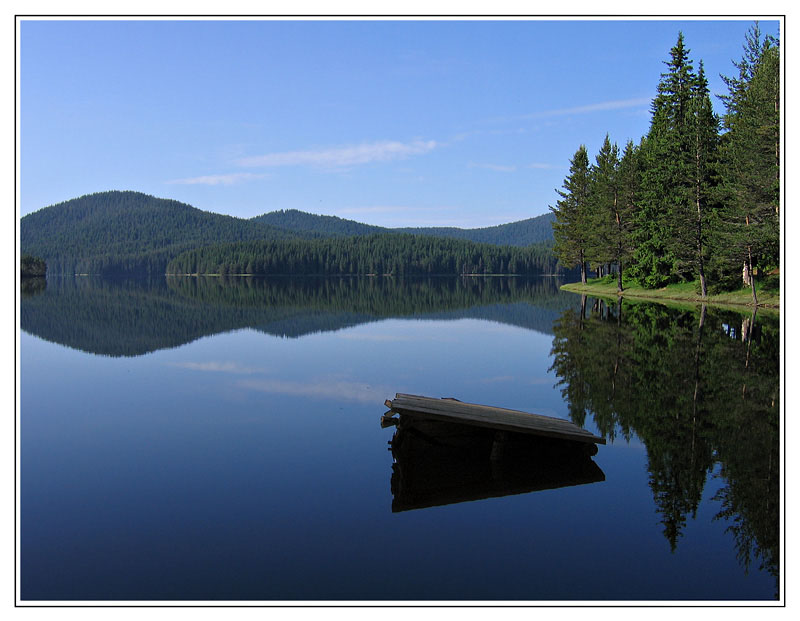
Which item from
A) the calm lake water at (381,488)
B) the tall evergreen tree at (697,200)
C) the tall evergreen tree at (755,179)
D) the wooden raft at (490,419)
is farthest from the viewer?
the tall evergreen tree at (697,200)

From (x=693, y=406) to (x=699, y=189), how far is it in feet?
129

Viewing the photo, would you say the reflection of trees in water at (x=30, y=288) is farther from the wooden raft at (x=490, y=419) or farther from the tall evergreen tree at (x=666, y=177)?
the wooden raft at (x=490, y=419)

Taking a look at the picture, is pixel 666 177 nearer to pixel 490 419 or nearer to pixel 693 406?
pixel 693 406

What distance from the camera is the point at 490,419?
41.5ft

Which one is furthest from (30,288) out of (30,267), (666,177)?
(666,177)

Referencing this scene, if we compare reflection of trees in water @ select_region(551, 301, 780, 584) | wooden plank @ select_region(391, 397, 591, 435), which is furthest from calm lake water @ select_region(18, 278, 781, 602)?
wooden plank @ select_region(391, 397, 591, 435)

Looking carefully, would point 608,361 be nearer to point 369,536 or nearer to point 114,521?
point 369,536

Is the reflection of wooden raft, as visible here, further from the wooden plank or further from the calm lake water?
the calm lake water

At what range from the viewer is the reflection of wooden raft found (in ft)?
40.7

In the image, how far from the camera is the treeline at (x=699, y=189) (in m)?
41.1

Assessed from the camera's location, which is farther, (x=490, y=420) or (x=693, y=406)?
(x=693, y=406)

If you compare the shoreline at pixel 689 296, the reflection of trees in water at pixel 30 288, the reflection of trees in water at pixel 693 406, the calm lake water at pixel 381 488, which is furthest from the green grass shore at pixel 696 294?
the reflection of trees in water at pixel 30 288

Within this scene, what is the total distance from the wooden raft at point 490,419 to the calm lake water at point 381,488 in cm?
72

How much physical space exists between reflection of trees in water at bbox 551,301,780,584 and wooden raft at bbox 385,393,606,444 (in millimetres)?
1495
